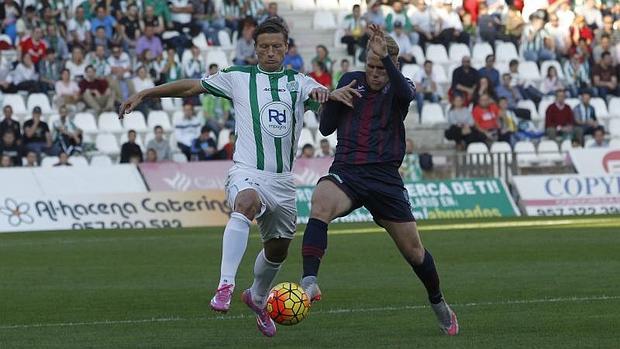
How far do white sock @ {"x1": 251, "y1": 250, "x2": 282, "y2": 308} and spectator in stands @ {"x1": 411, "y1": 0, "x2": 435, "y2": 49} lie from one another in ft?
80.4

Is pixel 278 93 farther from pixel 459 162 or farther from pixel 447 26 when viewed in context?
pixel 447 26

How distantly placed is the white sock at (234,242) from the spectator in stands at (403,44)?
23496mm

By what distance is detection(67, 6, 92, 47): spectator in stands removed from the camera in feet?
102

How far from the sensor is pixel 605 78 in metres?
34.2

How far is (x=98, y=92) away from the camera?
30.1 metres

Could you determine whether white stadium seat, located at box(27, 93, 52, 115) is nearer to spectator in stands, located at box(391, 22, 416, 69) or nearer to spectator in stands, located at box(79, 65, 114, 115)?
spectator in stands, located at box(79, 65, 114, 115)

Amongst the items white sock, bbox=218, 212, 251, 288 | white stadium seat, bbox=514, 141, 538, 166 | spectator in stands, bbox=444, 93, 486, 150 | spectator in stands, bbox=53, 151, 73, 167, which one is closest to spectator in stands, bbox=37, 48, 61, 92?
spectator in stands, bbox=53, 151, 73, 167

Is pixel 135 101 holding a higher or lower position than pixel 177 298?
higher

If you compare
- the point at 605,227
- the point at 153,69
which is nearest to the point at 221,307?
the point at 605,227

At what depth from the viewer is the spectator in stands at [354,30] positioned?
3338 cm

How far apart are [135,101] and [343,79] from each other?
1.41m

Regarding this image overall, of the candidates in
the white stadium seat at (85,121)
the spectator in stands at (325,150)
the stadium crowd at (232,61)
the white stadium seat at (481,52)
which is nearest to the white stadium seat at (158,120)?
the stadium crowd at (232,61)

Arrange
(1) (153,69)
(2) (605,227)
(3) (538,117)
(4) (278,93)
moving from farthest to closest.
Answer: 1. (3) (538,117)
2. (1) (153,69)
3. (2) (605,227)
4. (4) (278,93)

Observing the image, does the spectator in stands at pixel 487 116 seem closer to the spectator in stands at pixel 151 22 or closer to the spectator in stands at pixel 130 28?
the spectator in stands at pixel 151 22
